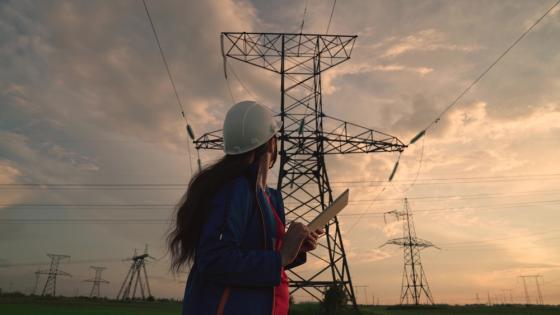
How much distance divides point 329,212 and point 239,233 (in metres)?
0.56

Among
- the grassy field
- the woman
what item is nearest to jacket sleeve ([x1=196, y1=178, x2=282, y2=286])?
the woman

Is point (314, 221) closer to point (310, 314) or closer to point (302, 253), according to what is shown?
point (302, 253)

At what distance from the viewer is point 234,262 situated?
1922 millimetres

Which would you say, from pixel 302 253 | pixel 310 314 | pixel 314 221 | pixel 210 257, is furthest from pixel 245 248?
pixel 310 314

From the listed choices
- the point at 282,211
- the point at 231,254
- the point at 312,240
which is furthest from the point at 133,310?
the point at 231,254

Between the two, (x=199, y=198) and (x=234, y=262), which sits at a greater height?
(x=199, y=198)

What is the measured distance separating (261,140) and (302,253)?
774 mm

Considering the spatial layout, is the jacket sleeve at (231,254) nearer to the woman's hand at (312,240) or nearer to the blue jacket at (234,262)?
the blue jacket at (234,262)

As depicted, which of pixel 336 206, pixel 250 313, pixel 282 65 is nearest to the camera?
pixel 250 313

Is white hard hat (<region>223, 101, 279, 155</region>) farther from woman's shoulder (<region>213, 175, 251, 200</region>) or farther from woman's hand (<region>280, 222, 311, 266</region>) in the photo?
woman's hand (<region>280, 222, 311, 266</region>)

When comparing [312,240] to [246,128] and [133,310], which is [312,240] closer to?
[246,128]

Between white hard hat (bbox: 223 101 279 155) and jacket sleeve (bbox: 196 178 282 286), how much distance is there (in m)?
0.42

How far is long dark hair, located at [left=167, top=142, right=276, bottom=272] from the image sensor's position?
219 cm

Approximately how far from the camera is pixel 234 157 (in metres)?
2.40
